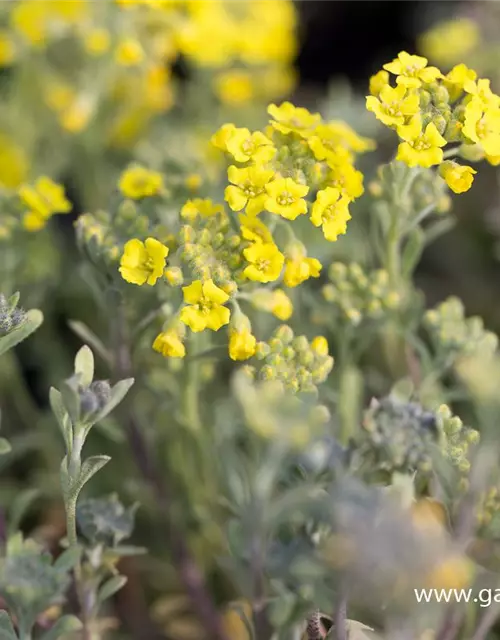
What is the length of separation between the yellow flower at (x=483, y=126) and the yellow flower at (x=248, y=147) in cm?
36

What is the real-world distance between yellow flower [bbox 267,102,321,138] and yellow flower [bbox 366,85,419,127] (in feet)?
0.48

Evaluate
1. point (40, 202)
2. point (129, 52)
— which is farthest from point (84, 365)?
point (129, 52)

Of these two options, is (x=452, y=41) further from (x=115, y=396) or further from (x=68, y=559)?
(x=68, y=559)

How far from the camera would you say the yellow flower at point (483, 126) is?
54.2 inches

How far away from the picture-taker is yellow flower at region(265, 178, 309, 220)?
1.34 m

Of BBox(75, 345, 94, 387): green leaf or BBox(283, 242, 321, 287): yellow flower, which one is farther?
BBox(283, 242, 321, 287): yellow flower

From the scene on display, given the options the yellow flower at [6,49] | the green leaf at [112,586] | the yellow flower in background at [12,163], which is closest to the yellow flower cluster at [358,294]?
the green leaf at [112,586]

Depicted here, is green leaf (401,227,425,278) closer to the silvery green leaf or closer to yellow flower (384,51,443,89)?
yellow flower (384,51,443,89)

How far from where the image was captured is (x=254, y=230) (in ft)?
4.67

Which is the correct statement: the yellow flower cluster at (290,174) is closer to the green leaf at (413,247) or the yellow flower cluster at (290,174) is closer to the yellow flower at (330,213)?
the yellow flower at (330,213)

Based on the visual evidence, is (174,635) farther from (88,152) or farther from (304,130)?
(88,152)

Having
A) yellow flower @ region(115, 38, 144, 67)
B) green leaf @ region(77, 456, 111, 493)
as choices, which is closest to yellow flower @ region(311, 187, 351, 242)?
green leaf @ region(77, 456, 111, 493)

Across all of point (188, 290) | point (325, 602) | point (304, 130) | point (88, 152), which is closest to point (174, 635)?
point (325, 602)

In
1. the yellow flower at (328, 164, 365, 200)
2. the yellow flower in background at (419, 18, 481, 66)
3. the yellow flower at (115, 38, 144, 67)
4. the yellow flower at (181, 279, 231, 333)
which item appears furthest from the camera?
the yellow flower in background at (419, 18, 481, 66)
